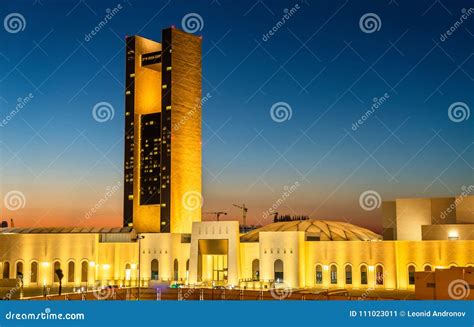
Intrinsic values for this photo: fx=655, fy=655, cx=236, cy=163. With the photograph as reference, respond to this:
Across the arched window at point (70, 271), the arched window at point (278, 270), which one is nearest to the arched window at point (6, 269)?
the arched window at point (70, 271)

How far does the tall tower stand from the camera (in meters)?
65.8

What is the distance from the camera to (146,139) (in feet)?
224

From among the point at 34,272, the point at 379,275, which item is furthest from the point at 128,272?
the point at 379,275

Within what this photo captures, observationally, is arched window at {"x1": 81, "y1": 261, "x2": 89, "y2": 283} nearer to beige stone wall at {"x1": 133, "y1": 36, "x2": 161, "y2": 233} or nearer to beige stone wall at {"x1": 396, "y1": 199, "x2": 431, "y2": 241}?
beige stone wall at {"x1": 133, "y1": 36, "x2": 161, "y2": 233}

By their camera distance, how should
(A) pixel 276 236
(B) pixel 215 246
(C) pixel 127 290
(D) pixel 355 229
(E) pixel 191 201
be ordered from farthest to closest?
(E) pixel 191 201 → (D) pixel 355 229 → (B) pixel 215 246 → (A) pixel 276 236 → (C) pixel 127 290

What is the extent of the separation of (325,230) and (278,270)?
8.27 m

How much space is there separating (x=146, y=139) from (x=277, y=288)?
2898 centimetres

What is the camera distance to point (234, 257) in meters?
47.9

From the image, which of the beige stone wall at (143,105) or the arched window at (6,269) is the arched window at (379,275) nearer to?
the beige stone wall at (143,105)

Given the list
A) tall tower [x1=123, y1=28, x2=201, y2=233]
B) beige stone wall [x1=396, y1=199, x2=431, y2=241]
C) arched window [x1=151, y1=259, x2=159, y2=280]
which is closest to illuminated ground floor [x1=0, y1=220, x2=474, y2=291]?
arched window [x1=151, y1=259, x2=159, y2=280]

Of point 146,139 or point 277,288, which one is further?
point 146,139

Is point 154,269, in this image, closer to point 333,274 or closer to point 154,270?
point 154,270

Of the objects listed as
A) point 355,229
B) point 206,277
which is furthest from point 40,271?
point 355,229

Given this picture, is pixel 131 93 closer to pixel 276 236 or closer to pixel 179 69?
pixel 179 69
